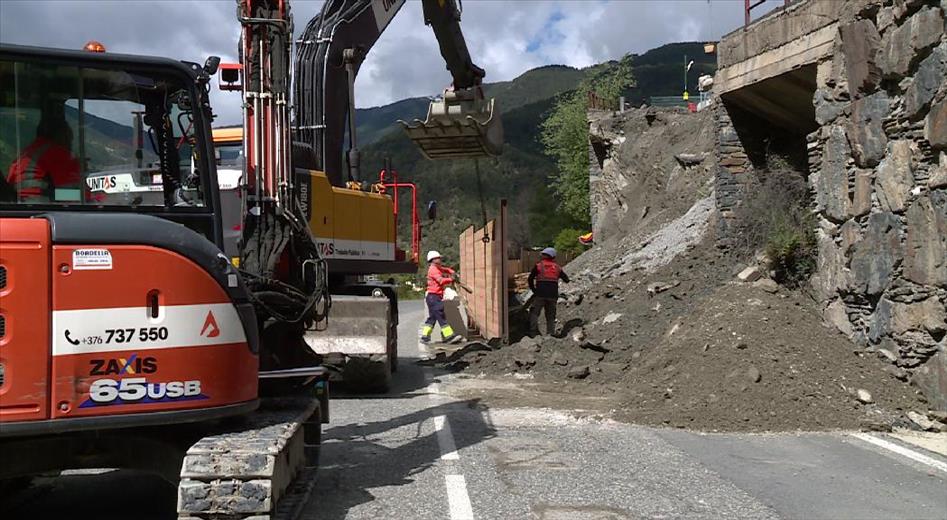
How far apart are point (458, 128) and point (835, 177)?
17.0 ft

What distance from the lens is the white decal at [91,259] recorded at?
14.8 feet

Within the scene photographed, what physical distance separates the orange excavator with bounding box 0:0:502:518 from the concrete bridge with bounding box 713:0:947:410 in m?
6.84

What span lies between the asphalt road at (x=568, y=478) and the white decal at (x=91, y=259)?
2.29 m

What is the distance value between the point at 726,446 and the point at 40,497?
5928 millimetres

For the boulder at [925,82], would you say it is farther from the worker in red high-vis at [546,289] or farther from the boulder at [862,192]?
the worker in red high-vis at [546,289]

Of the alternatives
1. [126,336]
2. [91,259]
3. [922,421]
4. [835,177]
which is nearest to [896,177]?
[835,177]

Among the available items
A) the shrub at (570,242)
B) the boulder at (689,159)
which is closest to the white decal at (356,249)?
the boulder at (689,159)

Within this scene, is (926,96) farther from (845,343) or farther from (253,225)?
(253,225)

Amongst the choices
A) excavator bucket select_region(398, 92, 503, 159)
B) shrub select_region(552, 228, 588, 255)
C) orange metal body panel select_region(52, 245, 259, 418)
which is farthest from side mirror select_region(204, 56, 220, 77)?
shrub select_region(552, 228, 588, 255)

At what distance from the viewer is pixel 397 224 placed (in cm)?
1252

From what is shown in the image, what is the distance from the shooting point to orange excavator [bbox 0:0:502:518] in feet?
14.6

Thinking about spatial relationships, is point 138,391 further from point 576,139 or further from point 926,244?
point 576,139

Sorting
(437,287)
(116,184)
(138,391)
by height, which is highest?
(116,184)

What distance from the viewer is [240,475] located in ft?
15.4
